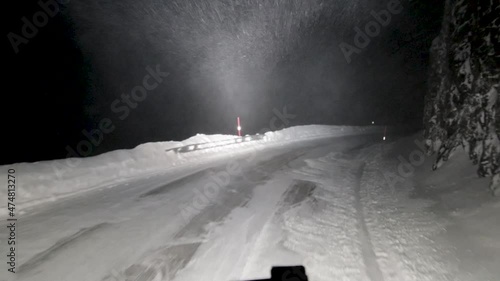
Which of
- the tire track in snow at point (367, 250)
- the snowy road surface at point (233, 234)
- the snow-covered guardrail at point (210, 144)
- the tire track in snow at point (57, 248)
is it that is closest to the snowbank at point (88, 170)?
the snow-covered guardrail at point (210, 144)

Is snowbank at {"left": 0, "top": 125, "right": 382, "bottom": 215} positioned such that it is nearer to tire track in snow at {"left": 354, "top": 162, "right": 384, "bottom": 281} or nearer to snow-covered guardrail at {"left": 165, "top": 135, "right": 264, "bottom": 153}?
snow-covered guardrail at {"left": 165, "top": 135, "right": 264, "bottom": 153}

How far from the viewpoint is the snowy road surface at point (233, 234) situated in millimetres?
3178

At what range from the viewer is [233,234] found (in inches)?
161

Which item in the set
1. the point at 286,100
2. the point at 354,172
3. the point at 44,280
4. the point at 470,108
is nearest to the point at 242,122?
the point at 286,100

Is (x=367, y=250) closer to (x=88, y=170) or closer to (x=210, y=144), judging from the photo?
(x=88, y=170)

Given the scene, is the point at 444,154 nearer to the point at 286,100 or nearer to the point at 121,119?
the point at 121,119

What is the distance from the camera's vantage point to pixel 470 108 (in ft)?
19.1

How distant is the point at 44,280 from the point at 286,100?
3452cm

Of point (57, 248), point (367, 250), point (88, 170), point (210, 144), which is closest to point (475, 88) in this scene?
point (367, 250)

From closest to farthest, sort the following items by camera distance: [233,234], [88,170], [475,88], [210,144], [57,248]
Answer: [57,248] < [233,234] < [475,88] < [88,170] < [210,144]

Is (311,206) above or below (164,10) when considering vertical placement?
below

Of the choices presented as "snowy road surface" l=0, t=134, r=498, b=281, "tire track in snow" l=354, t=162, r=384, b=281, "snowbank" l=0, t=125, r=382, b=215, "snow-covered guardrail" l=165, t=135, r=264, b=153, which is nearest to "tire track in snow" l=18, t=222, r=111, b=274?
"snowy road surface" l=0, t=134, r=498, b=281

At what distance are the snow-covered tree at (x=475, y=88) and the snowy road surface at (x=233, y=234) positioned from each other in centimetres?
172

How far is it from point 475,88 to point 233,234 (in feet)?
21.0
